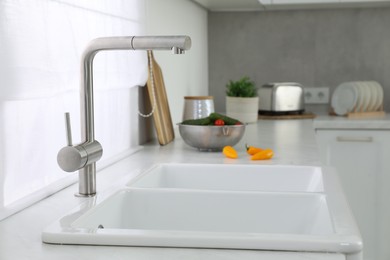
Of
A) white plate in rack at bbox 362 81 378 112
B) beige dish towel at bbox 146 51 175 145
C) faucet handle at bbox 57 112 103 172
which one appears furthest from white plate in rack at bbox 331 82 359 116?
faucet handle at bbox 57 112 103 172

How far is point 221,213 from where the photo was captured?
1424mm

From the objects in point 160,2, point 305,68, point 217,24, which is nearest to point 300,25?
point 305,68

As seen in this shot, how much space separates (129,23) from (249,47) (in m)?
1.82

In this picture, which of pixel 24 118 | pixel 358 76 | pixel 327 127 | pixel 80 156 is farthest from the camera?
pixel 358 76

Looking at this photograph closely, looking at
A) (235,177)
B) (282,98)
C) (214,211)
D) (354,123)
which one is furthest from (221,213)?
(282,98)

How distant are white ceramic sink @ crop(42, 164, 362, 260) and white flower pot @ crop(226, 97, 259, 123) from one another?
1.29 metres

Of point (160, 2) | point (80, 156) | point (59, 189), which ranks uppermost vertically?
point (160, 2)

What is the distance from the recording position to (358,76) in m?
3.71

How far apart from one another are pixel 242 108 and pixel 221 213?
168 cm

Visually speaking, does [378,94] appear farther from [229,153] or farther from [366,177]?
[229,153]

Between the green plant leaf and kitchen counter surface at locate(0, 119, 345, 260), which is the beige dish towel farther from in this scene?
the green plant leaf

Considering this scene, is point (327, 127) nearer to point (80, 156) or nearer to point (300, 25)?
point (300, 25)

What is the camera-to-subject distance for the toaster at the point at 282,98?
3375 mm

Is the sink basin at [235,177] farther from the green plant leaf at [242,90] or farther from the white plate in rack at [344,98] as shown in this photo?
the white plate in rack at [344,98]
